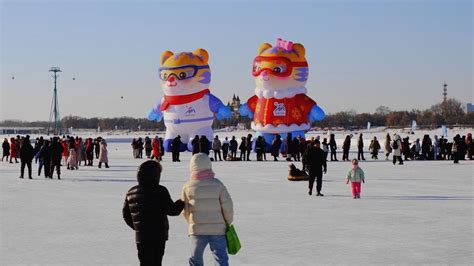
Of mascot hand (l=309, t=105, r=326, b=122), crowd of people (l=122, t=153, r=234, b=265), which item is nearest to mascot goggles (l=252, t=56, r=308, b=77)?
mascot hand (l=309, t=105, r=326, b=122)

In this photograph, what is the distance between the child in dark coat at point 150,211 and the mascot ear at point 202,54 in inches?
962

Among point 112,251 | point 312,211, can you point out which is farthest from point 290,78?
point 112,251

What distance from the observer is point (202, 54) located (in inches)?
1170

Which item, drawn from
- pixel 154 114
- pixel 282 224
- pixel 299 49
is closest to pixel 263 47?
pixel 299 49

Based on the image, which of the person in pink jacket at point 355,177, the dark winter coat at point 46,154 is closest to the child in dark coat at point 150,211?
the person in pink jacket at point 355,177

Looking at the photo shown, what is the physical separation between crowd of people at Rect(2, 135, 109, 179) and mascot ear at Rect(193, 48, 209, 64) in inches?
230

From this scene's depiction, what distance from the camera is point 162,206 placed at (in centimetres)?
529

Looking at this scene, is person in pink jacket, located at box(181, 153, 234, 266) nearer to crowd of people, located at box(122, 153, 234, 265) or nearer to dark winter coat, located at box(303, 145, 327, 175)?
crowd of people, located at box(122, 153, 234, 265)

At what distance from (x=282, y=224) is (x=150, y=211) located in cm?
435

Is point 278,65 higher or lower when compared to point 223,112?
higher

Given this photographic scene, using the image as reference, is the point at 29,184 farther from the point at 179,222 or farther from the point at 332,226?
the point at 332,226

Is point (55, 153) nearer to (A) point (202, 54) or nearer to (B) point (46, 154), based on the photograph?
(B) point (46, 154)

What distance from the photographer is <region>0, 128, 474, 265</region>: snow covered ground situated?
7191 mm

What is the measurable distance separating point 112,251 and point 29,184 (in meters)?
9.36
